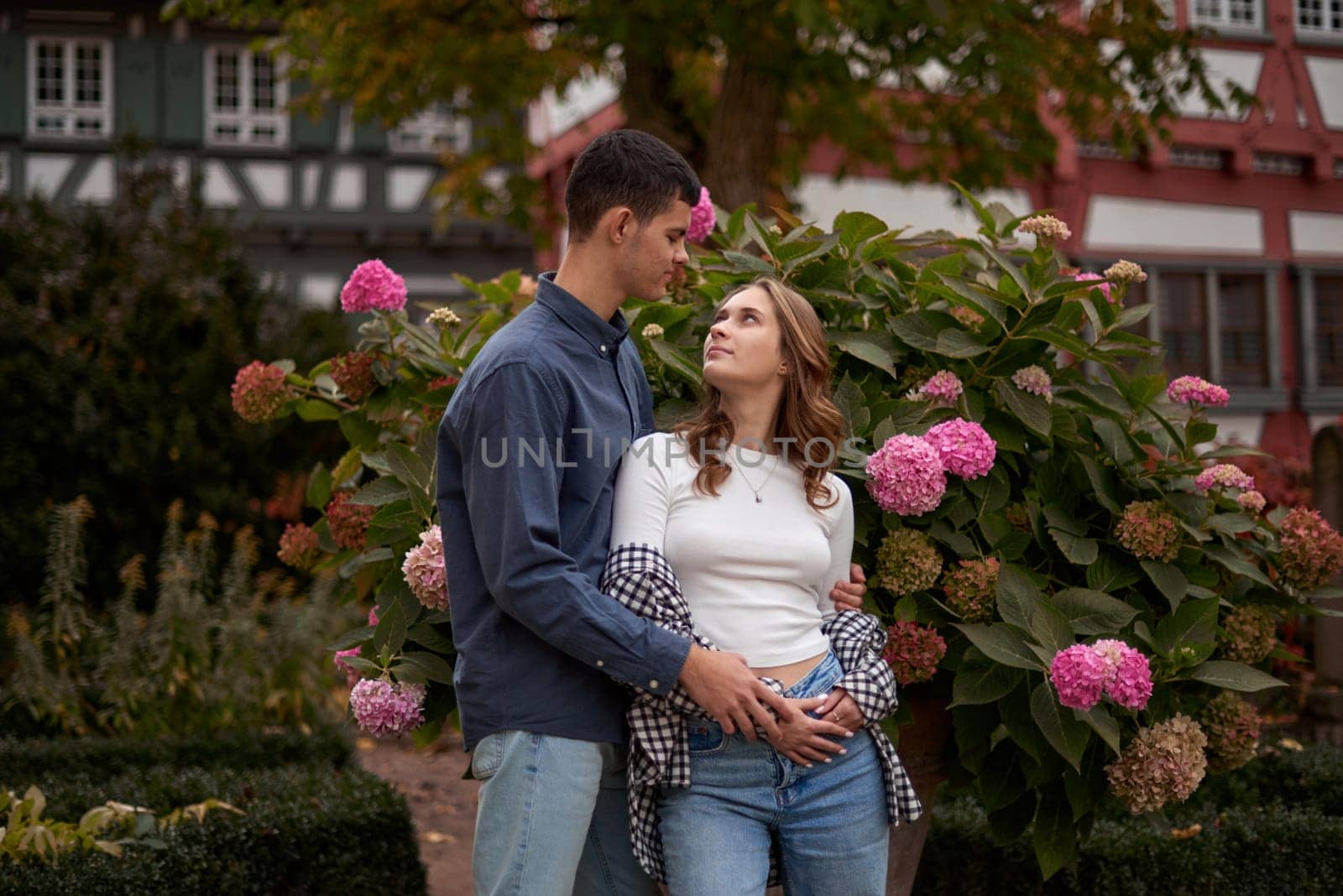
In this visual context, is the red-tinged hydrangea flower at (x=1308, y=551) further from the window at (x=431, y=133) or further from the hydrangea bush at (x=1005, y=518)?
the window at (x=431, y=133)

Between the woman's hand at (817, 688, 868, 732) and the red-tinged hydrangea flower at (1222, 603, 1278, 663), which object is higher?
the red-tinged hydrangea flower at (1222, 603, 1278, 663)

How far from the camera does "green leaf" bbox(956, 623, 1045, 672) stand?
253cm

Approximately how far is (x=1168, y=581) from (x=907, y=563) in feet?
1.92

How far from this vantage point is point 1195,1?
1402 centimetres

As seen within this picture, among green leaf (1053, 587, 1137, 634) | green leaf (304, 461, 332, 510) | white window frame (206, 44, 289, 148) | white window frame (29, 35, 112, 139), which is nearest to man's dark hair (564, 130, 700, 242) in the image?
green leaf (1053, 587, 1137, 634)

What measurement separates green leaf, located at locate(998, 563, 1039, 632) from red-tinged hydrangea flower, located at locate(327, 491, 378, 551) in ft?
4.59

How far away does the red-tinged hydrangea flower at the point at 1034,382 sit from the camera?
2.83 metres

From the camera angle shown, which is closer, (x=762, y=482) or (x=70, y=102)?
(x=762, y=482)

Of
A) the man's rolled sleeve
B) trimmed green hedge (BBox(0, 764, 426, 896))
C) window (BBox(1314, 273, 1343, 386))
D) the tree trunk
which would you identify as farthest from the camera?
window (BBox(1314, 273, 1343, 386))

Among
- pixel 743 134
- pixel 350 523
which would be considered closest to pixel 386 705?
pixel 350 523

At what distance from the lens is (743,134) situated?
745 centimetres

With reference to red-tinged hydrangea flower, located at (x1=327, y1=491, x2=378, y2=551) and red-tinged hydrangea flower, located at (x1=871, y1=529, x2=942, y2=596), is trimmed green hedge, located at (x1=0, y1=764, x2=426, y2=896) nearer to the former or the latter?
red-tinged hydrangea flower, located at (x1=327, y1=491, x2=378, y2=551)

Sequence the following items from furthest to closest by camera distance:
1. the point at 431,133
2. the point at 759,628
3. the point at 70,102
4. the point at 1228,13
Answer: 1. the point at 431,133
2. the point at 1228,13
3. the point at 70,102
4. the point at 759,628

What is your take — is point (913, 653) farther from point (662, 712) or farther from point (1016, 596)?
point (662, 712)
